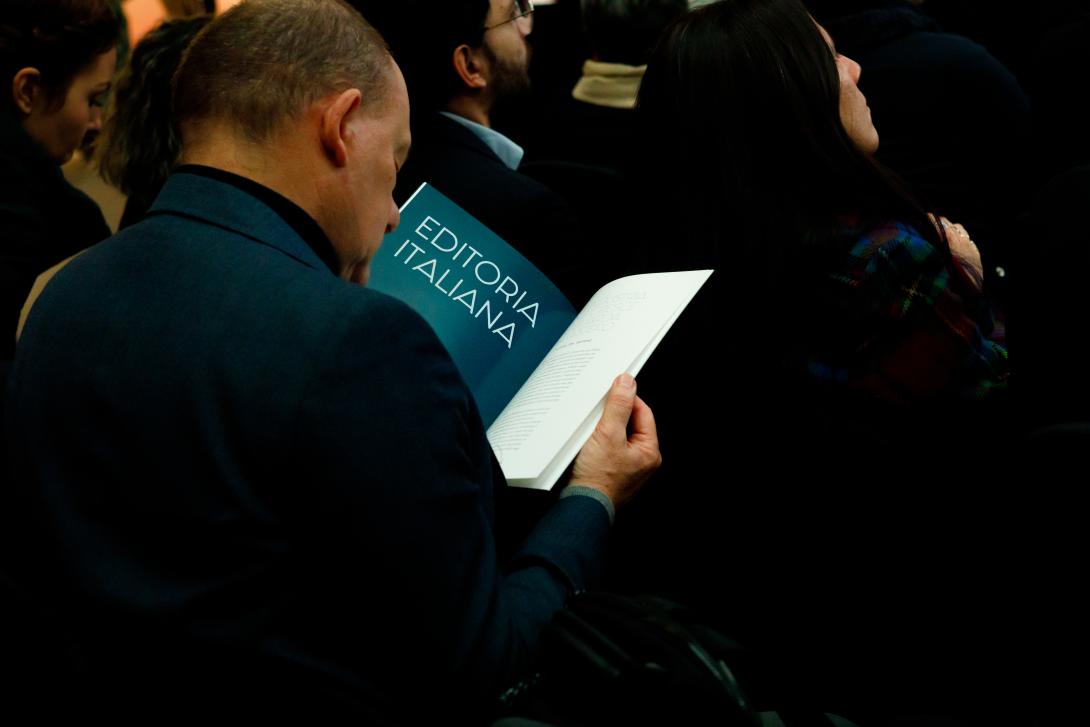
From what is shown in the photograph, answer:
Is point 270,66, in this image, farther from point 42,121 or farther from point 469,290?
point 42,121

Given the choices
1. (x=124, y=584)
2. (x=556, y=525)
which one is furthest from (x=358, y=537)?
(x=556, y=525)

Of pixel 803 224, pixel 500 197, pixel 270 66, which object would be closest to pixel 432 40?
pixel 500 197

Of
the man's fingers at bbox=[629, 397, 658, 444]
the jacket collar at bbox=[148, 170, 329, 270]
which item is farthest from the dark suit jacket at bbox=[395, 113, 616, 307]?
the jacket collar at bbox=[148, 170, 329, 270]

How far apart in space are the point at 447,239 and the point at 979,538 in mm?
1005

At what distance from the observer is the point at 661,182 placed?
185 centimetres

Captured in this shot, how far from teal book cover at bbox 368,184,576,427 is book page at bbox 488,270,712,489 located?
0.18 ft

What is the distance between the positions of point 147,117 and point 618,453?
1.32 m

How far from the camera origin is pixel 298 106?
1.22m

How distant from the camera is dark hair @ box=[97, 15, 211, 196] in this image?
2154 mm

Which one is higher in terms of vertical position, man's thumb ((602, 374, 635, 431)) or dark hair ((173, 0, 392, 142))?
dark hair ((173, 0, 392, 142))

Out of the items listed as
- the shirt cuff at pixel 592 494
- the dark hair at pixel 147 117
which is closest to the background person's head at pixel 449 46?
the dark hair at pixel 147 117

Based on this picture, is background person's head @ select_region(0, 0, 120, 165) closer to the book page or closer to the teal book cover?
the teal book cover

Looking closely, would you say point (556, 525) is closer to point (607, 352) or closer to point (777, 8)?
point (607, 352)

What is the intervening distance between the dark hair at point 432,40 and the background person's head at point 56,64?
1.89 feet
